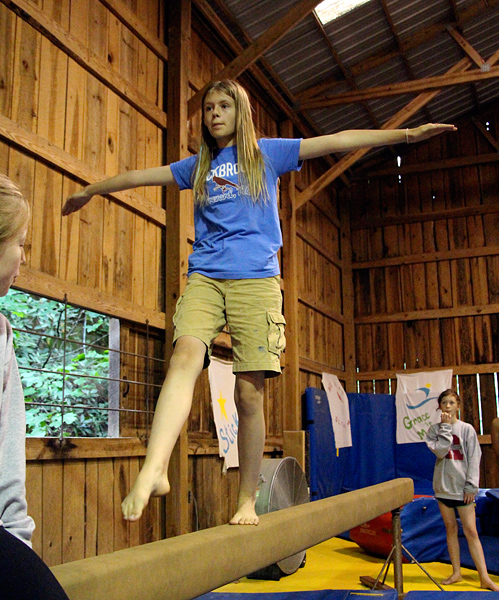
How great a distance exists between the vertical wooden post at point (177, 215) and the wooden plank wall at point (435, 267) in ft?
17.2

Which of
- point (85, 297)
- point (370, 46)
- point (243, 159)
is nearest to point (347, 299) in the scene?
point (370, 46)

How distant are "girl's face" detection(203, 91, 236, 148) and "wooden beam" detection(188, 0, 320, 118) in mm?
3630

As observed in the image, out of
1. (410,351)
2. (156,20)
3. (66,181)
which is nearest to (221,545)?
(66,181)

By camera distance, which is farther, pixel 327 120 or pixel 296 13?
pixel 327 120

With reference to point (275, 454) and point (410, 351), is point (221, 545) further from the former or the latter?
point (410, 351)

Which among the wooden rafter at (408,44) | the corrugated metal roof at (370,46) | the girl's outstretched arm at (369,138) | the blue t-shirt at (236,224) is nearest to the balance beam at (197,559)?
the blue t-shirt at (236,224)

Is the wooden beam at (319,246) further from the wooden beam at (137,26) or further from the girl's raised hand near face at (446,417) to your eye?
the girl's raised hand near face at (446,417)

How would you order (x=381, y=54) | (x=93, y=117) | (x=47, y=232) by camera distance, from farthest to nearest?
(x=381, y=54)
(x=93, y=117)
(x=47, y=232)

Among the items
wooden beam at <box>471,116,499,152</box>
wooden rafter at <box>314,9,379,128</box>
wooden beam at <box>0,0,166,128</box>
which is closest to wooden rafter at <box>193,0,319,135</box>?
wooden rafter at <box>314,9,379,128</box>

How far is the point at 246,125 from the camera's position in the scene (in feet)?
7.04

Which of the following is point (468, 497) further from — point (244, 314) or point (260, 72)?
point (260, 72)

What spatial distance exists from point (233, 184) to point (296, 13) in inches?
167

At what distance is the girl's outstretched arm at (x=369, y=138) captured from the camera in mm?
2088

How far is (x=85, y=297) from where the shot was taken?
14.6 ft
